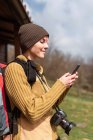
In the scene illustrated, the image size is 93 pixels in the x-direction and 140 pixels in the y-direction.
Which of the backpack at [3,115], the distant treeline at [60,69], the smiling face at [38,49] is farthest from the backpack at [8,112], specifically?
the distant treeline at [60,69]

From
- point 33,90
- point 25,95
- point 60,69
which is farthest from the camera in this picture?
point 60,69

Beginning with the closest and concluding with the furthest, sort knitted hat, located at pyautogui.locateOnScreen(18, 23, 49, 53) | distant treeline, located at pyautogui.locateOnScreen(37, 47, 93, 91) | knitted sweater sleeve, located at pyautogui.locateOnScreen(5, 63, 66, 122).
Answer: knitted sweater sleeve, located at pyautogui.locateOnScreen(5, 63, 66, 122) < knitted hat, located at pyautogui.locateOnScreen(18, 23, 49, 53) < distant treeline, located at pyautogui.locateOnScreen(37, 47, 93, 91)

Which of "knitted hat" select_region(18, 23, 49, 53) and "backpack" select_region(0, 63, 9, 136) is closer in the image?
"backpack" select_region(0, 63, 9, 136)

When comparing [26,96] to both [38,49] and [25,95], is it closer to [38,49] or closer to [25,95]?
[25,95]

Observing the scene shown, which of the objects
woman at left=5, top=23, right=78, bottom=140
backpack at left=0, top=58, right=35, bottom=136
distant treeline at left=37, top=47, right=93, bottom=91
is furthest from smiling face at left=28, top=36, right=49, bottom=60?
distant treeline at left=37, top=47, right=93, bottom=91

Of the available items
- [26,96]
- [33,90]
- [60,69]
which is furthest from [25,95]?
[60,69]

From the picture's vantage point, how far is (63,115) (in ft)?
8.11

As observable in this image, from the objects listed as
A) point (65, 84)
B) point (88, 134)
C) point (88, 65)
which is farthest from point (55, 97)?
point (88, 65)

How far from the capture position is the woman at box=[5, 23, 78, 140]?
2.22m

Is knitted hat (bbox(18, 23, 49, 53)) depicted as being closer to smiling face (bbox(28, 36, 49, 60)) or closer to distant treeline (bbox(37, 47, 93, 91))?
smiling face (bbox(28, 36, 49, 60))

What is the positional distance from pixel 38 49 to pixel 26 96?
35cm

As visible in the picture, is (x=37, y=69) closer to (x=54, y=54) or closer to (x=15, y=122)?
(x=15, y=122)

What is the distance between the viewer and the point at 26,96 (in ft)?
7.27

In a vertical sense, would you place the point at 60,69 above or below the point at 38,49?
below
